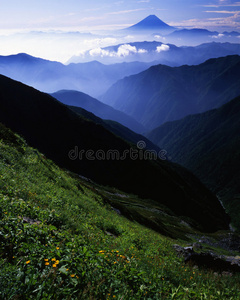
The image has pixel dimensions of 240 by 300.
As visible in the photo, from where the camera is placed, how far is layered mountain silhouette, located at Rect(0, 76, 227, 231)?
9241 cm

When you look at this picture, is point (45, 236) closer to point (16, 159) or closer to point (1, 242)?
point (1, 242)

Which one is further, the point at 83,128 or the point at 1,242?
the point at 83,128

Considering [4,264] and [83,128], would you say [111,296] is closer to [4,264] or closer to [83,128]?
[4,264]

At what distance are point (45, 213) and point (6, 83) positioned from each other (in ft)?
374

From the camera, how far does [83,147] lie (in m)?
108

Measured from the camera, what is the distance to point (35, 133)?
93.8 m

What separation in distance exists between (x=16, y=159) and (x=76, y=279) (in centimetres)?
1751

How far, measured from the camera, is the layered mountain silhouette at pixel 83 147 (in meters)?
92.4

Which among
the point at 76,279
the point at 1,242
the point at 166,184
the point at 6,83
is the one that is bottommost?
the point at 166,184

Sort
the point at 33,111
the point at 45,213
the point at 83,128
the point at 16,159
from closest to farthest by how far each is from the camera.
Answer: the point at 45,213, the point at 16,159, the point at 33,111, the point at 83,128

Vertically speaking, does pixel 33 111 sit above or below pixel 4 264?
above

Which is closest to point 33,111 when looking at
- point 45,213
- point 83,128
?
point 83,128

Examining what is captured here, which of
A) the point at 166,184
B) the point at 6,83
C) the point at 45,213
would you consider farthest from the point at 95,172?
the point at 45,213

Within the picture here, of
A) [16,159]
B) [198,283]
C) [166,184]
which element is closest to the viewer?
[198,283]
